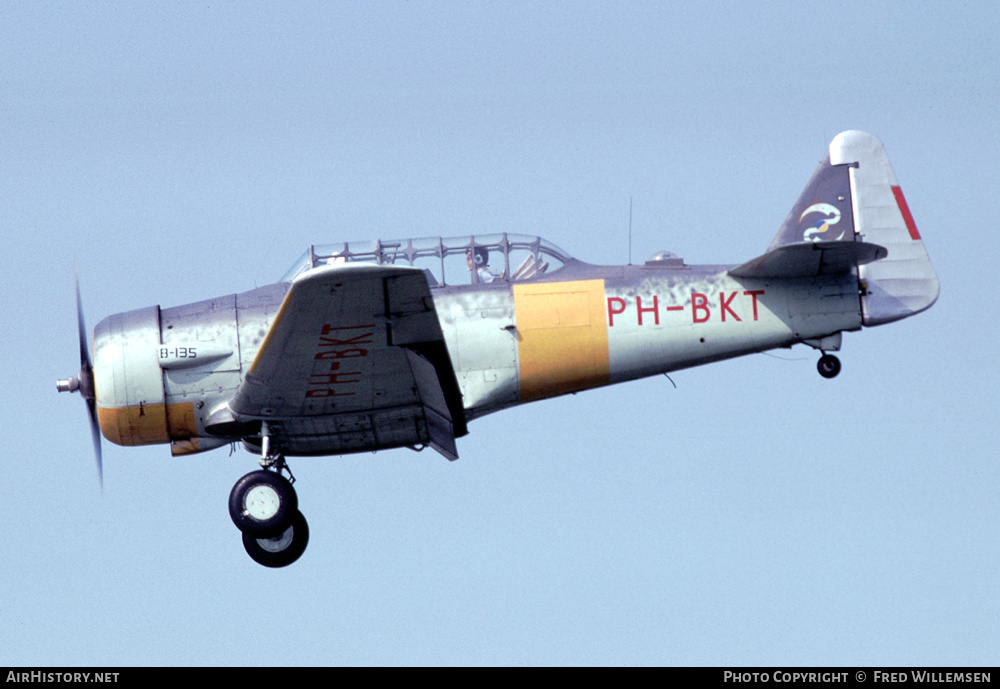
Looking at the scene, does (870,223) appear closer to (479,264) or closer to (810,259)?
A: (810,259)

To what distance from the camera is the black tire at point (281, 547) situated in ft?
→ 49.5

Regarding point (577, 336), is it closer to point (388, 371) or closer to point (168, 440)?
point (388, 371)

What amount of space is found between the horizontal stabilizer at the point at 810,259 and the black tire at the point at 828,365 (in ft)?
2.93

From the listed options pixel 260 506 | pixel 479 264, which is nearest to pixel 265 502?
pixel 260 506

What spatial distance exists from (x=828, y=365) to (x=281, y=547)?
6.06 metres

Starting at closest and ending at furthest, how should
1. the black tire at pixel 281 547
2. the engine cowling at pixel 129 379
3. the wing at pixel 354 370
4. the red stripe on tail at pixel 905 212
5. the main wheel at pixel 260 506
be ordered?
the wing at pixel 354 370 < the main wheel at pixel 260 506 < the engine cowling at pixel 129 379 < the black tire at pixel 281 547 < the red stripe on tail at pixel 905 212

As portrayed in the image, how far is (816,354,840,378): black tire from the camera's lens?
15531mm

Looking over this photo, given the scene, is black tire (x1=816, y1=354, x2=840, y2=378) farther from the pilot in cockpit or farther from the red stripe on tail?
the pilot in cockpit

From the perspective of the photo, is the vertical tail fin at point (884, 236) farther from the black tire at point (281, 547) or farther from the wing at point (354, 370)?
the black tire at point (281, 547)

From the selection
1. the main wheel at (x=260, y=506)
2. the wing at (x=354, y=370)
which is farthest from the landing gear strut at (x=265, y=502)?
the wing at (x=354, y=370)

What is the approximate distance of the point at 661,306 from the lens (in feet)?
49.9

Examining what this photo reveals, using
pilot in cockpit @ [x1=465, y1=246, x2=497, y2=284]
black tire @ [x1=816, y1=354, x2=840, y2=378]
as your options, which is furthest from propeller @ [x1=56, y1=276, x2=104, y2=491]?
black tire @ [x1=816, y1=354, x2=840, y2=378]
